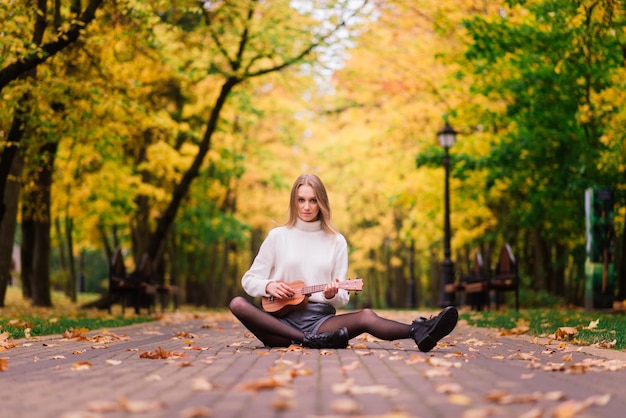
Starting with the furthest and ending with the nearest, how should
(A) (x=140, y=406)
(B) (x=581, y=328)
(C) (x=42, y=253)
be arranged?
(C) (x=42, y=253) < (B) (x=581, y=328) < (A) (x=140, y=406)

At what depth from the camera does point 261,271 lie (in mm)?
9406

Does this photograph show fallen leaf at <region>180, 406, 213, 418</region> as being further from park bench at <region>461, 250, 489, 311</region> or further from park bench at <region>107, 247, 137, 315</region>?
park bench at <region>461, 250, 489, 311</region>

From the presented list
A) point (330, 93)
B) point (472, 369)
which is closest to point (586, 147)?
point (472, 369)

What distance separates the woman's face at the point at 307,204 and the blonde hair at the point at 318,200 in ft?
0.11

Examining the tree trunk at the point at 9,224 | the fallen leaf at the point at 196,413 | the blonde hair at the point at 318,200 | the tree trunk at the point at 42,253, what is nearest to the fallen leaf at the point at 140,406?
the fallen leaf at the point at 196,413

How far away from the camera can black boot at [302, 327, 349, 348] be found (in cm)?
904

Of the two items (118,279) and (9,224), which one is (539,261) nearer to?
(118,279)

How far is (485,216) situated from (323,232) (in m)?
21.3

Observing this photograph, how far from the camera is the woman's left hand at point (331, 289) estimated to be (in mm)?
8641

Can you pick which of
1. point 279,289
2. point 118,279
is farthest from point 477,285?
point 279,289

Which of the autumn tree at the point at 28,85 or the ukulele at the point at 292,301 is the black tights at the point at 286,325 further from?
the autumn tree at the point at 28,85

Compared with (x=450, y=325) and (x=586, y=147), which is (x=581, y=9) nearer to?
(x=586, y=147)

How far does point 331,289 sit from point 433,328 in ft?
3.26

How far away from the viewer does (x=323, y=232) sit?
9.61 meters
